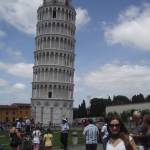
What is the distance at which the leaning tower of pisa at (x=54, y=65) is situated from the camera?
→ 98.0 meters

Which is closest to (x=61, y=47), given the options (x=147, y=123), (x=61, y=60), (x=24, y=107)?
(x=61, y=60)

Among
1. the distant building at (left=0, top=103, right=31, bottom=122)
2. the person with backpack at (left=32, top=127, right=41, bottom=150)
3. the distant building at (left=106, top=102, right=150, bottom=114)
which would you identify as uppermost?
the distant building at (left=0, top=103, right=31, bottom=122)

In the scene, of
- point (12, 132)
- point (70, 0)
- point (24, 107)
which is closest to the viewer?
point (12, 132)

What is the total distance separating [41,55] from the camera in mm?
99312

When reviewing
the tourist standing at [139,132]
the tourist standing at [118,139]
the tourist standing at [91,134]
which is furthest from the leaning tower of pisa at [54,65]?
the tourist standing at [118,139]

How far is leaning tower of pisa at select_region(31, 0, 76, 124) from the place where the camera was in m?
98.0

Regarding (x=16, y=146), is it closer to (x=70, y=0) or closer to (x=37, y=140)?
(x=37, y=140)

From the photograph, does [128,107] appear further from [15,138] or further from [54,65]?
[15,138]

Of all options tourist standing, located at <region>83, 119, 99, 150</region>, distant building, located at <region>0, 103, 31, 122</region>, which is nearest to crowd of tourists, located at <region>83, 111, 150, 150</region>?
tourist standing, located at <region>83, 119, 99, 150</region>

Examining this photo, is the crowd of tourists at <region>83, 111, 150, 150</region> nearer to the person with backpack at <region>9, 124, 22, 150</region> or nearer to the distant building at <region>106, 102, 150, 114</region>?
the person with backpack at <region>9, 124, 22, 150</region>

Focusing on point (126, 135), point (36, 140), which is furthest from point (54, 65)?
point (126, 135)

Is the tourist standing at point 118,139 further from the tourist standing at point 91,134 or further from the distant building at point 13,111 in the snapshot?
the distant building at point 13,111

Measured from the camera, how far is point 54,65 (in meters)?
98.3

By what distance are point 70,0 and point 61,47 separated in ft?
44.6
